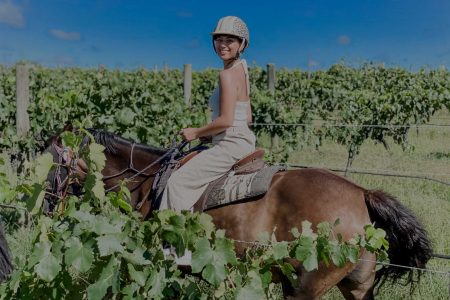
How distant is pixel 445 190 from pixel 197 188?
5701 millimetres

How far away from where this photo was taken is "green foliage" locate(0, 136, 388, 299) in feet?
7.14

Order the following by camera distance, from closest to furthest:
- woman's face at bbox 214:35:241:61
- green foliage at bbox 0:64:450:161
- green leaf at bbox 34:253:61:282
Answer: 1. green leaf at bbox 34:253:61:282
2. woman's face at bbox 214:35:241:61
3. green foliage at bbox 0:64:450:161

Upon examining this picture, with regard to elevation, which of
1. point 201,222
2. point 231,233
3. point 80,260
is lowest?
point 231,233

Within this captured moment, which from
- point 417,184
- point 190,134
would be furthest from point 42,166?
point 417,184

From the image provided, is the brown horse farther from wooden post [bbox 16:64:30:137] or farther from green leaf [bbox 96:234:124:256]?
wooden post [bbox 16:64:30:137]

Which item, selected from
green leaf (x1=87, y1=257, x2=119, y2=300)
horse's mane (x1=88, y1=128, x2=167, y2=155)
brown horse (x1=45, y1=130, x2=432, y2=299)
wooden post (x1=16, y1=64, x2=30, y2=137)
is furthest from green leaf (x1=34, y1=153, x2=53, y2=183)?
wooden post (x1=16, y1=64, x2=30, y2=137)

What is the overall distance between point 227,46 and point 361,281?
67.6 inches

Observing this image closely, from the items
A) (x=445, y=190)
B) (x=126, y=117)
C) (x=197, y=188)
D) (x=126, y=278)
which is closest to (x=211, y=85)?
(x=445, y=190)

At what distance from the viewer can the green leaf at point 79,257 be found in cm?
217

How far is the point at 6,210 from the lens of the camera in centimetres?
694

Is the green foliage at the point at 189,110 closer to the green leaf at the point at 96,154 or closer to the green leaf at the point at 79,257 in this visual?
the green leaf at the point at 96,154

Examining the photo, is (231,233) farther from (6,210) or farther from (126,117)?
(6,210)

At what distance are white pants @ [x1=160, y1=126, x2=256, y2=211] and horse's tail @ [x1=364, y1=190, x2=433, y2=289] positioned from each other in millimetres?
917

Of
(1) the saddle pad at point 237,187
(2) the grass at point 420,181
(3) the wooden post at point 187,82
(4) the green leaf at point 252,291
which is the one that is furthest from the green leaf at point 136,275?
(3) the wooden post at point 187,82
